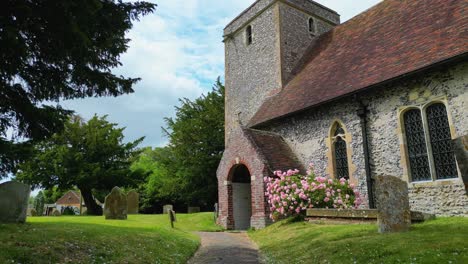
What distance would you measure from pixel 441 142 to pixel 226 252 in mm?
7122

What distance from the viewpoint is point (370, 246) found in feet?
20.0

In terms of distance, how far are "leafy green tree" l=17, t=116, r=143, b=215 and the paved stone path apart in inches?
630

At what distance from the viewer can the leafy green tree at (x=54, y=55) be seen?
6.15m

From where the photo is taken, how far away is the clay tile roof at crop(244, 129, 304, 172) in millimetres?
13891

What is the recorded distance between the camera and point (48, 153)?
24297mm

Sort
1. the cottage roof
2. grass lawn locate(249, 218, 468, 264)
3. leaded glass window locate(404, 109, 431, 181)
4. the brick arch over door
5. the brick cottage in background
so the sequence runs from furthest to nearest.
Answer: the cottage roof → the brick arch over door → leaded glass window locate(404, 109, 431, 181) → the brick cottage in background → grass lawn locate(249, 218, 468, 264)

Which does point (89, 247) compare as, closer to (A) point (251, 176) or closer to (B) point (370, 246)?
(B) point (370, 246)

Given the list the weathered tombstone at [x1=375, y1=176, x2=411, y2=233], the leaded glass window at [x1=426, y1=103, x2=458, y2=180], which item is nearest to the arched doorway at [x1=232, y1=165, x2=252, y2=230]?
the leaded glass window at [x1=426, y1=103, x2=458, y2=180]

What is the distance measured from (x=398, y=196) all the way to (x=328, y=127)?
637 centimetres

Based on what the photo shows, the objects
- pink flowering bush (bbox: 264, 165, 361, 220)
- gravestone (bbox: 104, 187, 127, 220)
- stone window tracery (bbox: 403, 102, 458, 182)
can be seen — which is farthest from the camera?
gravestone (bbox: 104, 187, 127, 220)

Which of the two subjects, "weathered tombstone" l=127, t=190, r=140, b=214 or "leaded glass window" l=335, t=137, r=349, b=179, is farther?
"weathered tombstone" l=127, t=190, r=140, b=214

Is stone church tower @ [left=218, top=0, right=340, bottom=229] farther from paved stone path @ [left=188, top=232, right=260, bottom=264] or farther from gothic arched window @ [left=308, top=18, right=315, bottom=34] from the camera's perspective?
paved stone path @ [left=188, top=232, right=260, bottom=264]

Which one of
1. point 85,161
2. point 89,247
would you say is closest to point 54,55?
point 89,247

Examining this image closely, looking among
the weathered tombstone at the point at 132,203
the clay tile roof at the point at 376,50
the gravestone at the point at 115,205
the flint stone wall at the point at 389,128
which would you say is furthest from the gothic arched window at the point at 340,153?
the weathered tombstone at the point at 132,203
